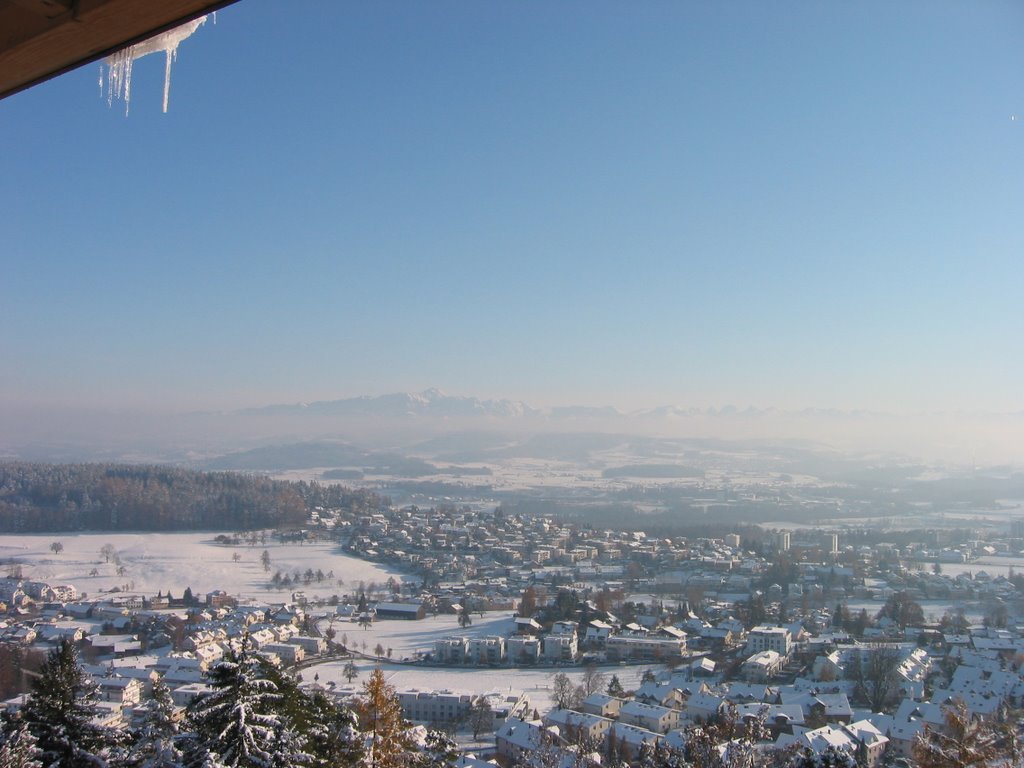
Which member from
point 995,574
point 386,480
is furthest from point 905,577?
point 386,480

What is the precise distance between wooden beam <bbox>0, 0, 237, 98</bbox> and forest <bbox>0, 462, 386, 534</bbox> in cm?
3090

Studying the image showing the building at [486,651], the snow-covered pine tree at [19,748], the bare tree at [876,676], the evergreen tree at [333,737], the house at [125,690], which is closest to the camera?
the snow-covered pine tree at [19,748]

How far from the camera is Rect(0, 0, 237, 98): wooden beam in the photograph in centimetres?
58

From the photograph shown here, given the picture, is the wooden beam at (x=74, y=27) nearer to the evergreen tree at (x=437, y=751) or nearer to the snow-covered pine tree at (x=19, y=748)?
the snow-covered pine tree at (x=19, y=748)

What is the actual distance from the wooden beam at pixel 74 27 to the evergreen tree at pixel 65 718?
3765mm

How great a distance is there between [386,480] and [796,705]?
3683 centimetres

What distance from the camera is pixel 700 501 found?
3728cm

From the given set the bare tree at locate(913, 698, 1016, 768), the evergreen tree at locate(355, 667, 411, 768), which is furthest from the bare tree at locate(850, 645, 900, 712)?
the evergreen tree at locate(355, 667, 411, 768)

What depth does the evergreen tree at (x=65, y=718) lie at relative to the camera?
3494 millimetres

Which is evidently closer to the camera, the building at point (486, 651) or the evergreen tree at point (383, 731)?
the evergreen tree at point (383, 731)

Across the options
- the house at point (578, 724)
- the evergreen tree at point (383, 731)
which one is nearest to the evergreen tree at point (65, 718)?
the evergreen tree at point (383, 731)

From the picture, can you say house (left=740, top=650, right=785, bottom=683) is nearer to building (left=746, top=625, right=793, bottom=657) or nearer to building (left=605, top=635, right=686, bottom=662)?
building (left=746, top=625, right=793, bottom=657)

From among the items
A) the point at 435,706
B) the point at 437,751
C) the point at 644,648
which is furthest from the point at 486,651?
the point at 437,751

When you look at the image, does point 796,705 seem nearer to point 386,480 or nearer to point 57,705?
point 57,705
